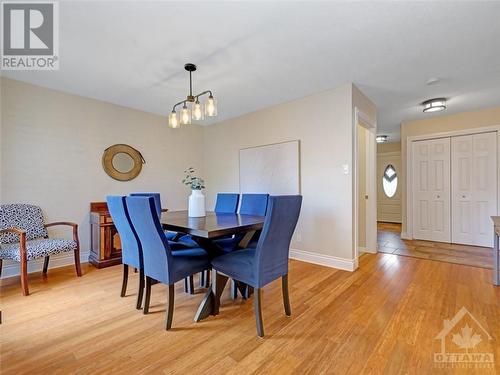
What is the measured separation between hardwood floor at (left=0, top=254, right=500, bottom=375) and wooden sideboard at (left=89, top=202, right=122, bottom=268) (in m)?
0.42

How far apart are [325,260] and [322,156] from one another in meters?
1.39

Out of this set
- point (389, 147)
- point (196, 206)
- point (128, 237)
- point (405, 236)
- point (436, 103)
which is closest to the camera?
point (128, 237)

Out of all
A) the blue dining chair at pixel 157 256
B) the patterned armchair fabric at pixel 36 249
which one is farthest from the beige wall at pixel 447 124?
the patterned armchair fabric at pixel 36 249

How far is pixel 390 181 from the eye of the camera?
6.75m

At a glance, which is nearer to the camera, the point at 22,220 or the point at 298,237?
the point at 22,220

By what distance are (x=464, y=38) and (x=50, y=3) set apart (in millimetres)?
3224

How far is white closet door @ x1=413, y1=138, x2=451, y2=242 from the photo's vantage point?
4.21 meters

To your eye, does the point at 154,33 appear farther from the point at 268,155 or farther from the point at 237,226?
the point at 268,155

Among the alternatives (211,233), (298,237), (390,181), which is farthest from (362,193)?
(390,181)

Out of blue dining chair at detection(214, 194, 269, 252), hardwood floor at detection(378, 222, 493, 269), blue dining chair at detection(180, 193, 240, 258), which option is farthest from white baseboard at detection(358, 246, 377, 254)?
blue dining chair at detection(180, 193, 240, 258)

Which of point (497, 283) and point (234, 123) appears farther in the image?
point (234, 123)

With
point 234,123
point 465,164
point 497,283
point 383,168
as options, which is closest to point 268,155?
point 234,123

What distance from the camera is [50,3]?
1635 millimetres

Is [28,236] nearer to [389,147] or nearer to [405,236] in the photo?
[405,236]
